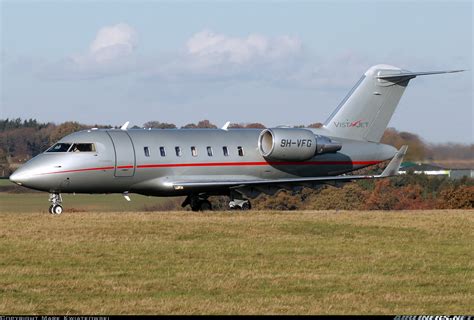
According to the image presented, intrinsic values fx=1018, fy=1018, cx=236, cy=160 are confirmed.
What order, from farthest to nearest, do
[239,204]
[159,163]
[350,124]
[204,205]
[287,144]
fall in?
[350,124] < [204,205] < [287,144] < [239,204] < [159,163]

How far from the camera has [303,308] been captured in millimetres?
16484

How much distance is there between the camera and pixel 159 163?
35219 millimetres

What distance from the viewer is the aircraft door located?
34344 mm

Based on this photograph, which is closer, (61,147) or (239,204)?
(61,147)

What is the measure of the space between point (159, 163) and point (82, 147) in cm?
280

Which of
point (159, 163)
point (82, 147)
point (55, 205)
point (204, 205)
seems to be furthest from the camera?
point (204, 205)

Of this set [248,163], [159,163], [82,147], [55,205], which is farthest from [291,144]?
[55,205]

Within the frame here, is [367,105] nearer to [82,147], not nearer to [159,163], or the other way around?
[159,163]

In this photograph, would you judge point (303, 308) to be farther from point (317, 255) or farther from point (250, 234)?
point (250, 234)

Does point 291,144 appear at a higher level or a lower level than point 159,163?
higher

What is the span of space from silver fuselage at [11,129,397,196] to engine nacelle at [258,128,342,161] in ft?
1.28

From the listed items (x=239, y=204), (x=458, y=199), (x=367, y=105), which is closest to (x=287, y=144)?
(x=239, y=204)

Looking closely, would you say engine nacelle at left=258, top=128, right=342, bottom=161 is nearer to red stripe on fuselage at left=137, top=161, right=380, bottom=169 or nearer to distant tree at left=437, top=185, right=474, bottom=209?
red stripe on fuselage at left=137, top=161, right=380, bottom=169

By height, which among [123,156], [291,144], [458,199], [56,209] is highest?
[291,144]
